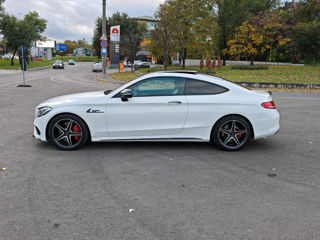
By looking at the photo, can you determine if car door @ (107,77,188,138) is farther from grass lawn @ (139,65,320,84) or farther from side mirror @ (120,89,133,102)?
grass lawn @ (139,65,320,84)

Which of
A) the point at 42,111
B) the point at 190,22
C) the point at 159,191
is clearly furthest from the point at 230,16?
the point at 159,191

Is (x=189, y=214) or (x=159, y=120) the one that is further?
(x=159, y=120)

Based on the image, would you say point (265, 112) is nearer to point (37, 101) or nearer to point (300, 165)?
point (300, 165)

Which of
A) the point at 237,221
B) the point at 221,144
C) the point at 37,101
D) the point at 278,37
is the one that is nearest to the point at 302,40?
the point at 278,37

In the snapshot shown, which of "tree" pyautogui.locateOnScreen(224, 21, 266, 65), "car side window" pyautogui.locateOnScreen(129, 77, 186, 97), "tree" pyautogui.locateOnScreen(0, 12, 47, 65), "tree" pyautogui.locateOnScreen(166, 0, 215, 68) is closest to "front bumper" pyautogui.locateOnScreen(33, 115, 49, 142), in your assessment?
"car side window" pyautogui.locateOnScreen(129, 77, 186, 97)

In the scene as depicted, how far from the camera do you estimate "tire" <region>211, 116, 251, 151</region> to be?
5816mm

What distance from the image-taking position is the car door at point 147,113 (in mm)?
5688

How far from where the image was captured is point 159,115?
571 cm

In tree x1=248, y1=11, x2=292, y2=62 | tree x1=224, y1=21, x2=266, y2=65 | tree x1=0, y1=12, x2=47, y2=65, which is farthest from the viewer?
tree x1=0, y1=12, x2=47, y2=65

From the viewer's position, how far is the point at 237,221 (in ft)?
10.8

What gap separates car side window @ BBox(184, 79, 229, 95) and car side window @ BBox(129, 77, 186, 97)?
11 centimetres

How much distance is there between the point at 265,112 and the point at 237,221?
3.05m

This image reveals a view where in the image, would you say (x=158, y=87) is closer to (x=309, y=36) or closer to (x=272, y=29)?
(x=272, y=29)

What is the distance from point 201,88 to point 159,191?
2.53 m
